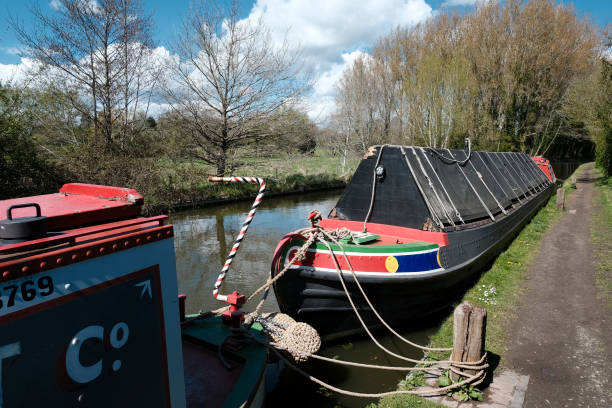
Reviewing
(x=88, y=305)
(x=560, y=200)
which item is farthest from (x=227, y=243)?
(x=560, y=200)

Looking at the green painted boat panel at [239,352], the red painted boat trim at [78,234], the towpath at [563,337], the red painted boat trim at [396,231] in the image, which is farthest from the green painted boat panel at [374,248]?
the red painted boat trim at [78,234]

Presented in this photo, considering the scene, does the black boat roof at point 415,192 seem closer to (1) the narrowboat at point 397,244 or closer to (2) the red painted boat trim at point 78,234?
(1) the narrowboat at point 397,244

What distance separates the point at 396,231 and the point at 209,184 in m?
14.1

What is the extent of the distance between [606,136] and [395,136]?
38.5 feet

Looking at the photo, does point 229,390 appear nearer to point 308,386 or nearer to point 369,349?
point 308,386

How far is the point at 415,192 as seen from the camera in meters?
6.42

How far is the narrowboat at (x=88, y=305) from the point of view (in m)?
1.66

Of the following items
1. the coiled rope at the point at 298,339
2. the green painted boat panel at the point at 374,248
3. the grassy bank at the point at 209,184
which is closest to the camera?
the coiled rope at the point at 298,339

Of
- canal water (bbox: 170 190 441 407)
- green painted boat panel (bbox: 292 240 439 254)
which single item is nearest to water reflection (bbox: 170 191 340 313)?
canal water (bbox: 170 190 441 407)

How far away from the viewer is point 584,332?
503 centimetres

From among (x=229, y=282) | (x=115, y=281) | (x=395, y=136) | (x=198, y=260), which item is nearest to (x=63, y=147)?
(x=198, y=260)

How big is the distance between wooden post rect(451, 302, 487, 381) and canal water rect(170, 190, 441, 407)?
44.9 inches

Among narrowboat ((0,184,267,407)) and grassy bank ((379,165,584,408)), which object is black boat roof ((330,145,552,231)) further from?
narrowboat ((0,184,267,407))

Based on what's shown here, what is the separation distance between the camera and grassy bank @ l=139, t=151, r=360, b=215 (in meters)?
15.8
